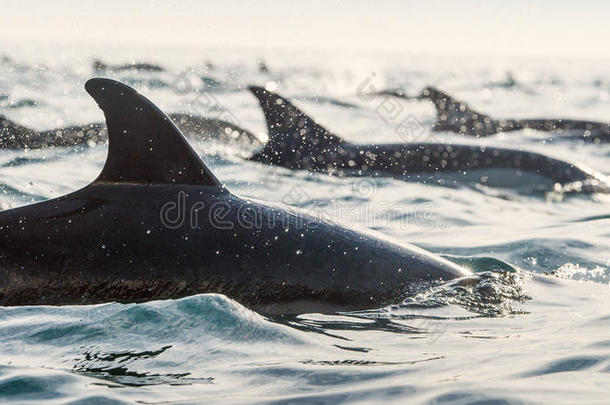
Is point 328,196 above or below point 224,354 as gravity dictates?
above

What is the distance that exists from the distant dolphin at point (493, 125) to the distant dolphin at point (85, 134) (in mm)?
4028

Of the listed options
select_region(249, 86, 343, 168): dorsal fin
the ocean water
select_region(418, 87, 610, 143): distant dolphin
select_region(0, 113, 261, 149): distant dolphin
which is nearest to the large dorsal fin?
select_region(0, 113, 261, 149): distant dolphin

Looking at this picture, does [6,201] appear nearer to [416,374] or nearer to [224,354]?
[224,354]

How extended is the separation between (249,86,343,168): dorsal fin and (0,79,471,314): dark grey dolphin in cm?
594

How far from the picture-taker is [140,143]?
495 centimetres

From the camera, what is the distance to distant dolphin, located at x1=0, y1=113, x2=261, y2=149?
12.4 m

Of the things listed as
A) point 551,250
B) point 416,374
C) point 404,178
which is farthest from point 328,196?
point 416,374

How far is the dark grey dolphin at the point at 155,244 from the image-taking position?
4.89m

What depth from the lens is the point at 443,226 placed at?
9430 millimetres

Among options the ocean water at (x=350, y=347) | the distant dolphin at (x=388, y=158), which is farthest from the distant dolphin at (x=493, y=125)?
the ocean water at (x=350, y=347)

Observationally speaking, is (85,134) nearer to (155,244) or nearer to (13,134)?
(13,134)

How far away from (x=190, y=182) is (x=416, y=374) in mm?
1846

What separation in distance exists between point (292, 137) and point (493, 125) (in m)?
7.49

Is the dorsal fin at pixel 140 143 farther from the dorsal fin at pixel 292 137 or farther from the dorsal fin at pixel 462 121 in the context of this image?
the dorsal fin at pixel 462 121
